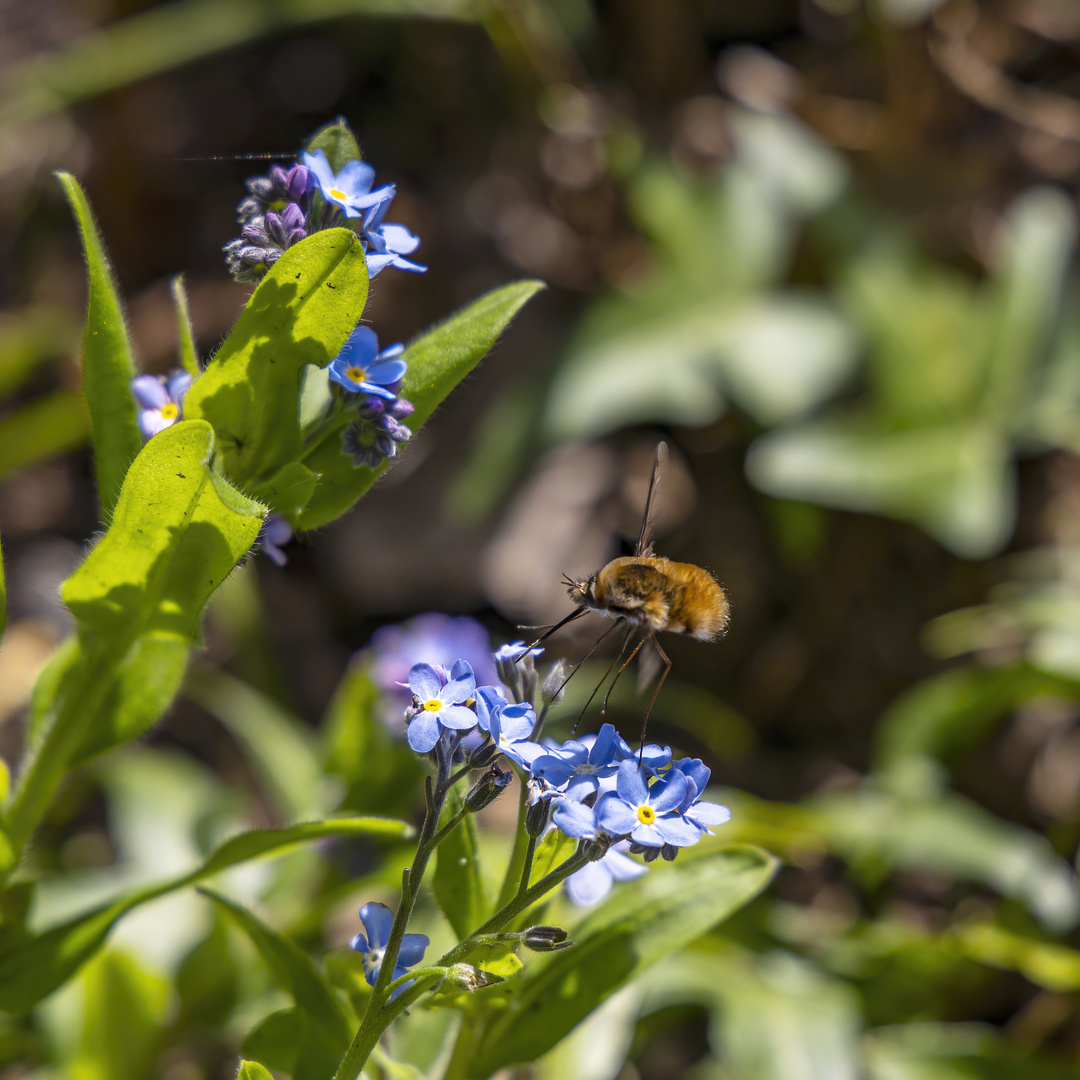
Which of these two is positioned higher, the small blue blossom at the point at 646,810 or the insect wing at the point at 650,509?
the small blue blossom at the point at 646,810

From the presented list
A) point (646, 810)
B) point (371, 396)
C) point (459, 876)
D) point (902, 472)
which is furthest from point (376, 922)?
→ point (902, 472)

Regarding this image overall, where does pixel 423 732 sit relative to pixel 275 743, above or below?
above

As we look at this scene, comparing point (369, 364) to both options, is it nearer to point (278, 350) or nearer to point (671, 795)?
point (278, 350)

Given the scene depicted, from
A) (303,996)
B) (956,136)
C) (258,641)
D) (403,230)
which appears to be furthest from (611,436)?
(303,996)

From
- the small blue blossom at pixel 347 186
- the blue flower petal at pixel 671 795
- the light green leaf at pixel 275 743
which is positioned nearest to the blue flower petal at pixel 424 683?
the blue flower petal at pixel 671 795

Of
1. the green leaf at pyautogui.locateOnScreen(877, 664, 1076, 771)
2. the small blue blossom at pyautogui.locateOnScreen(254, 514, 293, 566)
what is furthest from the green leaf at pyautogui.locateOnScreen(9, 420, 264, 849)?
the green leaf at pyautogui.locateOnScreen(877, 664, 1076, 771)

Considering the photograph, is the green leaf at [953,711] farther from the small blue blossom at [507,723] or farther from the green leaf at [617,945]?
the small blue blossom at [507,723]

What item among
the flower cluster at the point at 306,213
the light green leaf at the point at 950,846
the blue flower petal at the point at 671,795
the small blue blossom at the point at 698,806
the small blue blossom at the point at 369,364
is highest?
the flower cluster at the point at 306,213
